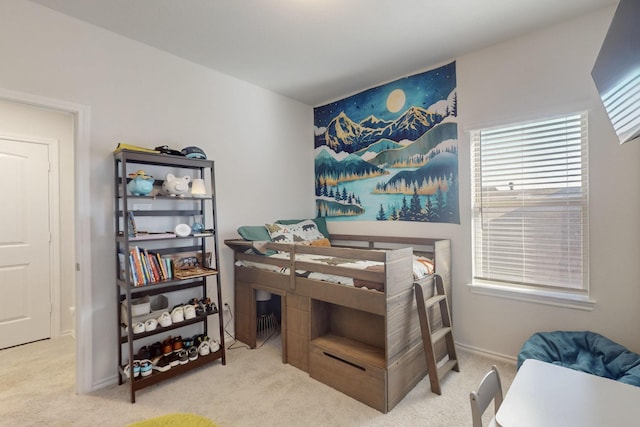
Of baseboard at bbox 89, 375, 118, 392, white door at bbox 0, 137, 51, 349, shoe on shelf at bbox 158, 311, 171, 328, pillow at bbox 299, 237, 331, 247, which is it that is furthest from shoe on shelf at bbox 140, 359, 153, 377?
white door at bbox 0, 137, 51, 349

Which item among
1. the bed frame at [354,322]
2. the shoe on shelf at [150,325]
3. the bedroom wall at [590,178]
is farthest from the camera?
the shoe on shelf at [150,325]

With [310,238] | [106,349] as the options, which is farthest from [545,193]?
[106,349]

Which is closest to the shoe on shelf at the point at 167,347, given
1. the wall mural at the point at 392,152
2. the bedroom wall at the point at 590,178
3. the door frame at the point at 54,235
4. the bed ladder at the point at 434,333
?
the door frame at the point at 54,235

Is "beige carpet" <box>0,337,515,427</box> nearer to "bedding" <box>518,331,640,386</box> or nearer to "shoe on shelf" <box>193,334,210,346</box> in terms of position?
"shoe on shelf" <box>193,334,210,346</box>

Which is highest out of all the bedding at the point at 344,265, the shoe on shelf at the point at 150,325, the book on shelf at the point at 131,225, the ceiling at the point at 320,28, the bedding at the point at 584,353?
the ceiling at the point at 320,28

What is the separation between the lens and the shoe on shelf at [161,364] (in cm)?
224

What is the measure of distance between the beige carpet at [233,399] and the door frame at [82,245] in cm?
19

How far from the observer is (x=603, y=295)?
7.13 ft

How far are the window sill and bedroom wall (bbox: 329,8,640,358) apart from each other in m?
0.04

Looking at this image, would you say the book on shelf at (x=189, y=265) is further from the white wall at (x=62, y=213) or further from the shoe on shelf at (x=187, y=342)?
the white wall at (x=62, y=213)

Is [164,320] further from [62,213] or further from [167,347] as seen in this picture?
[62,213]

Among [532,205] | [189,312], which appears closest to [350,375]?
[189,312]

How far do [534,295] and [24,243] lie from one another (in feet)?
15.2

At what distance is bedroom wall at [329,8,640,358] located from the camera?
2.10 metres
